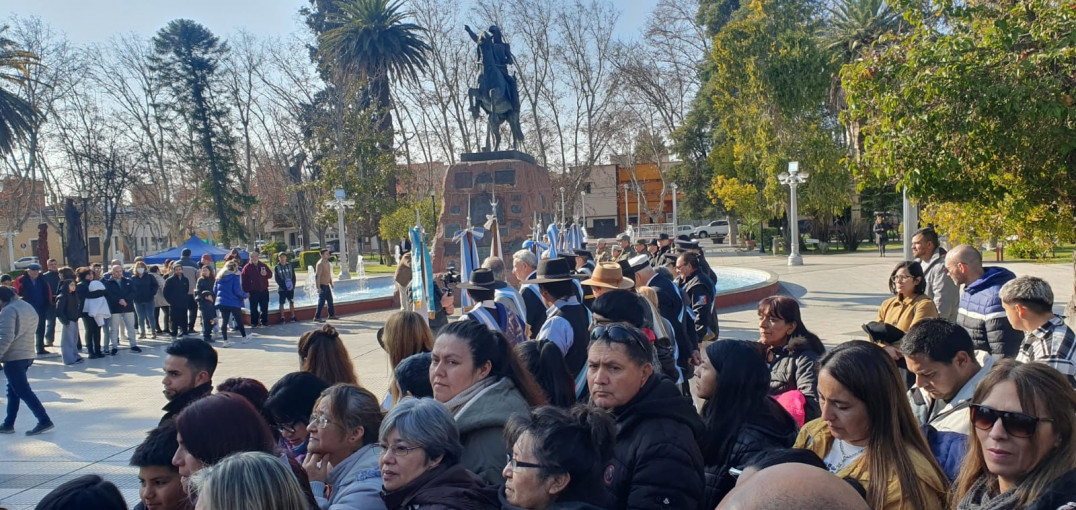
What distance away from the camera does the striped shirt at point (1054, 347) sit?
3916 millimetres

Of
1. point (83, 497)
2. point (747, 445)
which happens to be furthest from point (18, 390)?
point (747, 445)

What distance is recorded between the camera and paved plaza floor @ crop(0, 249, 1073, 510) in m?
6.76

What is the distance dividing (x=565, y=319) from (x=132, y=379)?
8.48m

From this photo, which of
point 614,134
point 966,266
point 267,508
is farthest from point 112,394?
point 614,134

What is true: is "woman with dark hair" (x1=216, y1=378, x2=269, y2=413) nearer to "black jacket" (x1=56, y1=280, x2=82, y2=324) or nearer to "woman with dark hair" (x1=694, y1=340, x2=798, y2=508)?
"woman with dark hair" (x1=694, y1=340, x2=798, y2=508)

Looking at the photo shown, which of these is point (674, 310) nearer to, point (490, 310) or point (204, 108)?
point (490, 310)

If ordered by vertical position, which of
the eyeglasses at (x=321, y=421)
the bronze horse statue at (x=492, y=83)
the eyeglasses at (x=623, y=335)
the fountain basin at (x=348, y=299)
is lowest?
the fountain basin at (x=348, y=299)

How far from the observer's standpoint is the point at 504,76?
18.5m

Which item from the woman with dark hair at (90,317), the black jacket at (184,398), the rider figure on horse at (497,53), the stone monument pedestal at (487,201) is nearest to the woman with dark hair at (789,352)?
the black jacket at (184,398)

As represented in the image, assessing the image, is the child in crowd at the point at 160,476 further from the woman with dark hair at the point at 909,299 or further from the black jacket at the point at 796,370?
the woman with dark hair at the point at 909,299

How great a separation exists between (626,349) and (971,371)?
5.35 feet

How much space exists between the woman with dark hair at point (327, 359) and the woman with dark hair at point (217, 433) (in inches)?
59.1

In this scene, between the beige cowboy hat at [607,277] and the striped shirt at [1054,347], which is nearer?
the striped shirt at [1054,347]

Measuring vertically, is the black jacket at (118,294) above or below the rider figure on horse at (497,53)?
below
